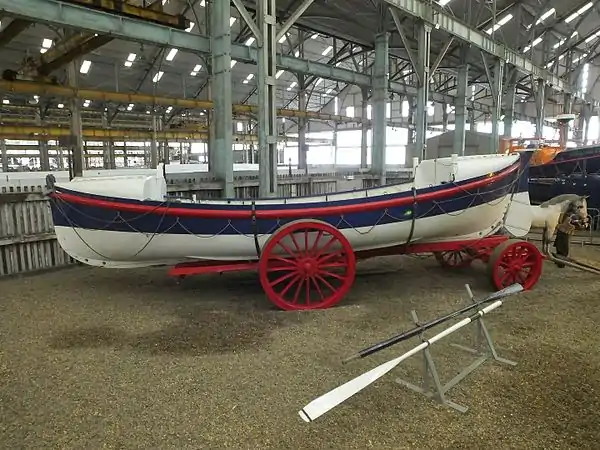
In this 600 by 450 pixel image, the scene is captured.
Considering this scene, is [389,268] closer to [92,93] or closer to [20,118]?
[92,93]

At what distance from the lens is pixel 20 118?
805 inches

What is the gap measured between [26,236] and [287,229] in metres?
4.35

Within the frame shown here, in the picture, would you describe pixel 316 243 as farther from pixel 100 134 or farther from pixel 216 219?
pixel 100 134

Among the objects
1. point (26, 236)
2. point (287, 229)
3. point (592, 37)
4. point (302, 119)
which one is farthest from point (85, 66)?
point (592, 37)

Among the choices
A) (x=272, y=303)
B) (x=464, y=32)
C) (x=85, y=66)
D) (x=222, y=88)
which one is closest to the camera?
(x=272, y=303)

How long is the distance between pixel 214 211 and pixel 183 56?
17.6 meters

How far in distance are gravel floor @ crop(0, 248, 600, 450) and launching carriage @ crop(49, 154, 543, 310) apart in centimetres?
46

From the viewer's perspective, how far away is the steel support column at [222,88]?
7223 millimetres

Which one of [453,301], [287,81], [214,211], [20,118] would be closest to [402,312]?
[453,301]

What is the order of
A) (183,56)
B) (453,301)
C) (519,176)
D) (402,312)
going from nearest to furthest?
1. (402,312)
2. (453,301)
3. (519,176)
4. (183,56)

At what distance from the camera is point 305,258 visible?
15.8 ft

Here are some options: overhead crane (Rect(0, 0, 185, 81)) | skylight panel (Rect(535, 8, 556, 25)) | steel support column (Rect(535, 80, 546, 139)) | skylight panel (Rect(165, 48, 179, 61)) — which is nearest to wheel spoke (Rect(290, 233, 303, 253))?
overhead crane (Rect(0, 0, 185, 81))

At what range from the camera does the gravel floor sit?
2615mm

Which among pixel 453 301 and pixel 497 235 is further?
pixel 497 235
